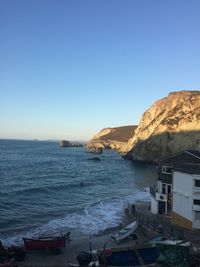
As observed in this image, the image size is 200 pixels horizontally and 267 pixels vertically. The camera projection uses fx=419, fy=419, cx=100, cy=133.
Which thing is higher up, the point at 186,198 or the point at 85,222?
the point at 186,198

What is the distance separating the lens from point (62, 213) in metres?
51.4

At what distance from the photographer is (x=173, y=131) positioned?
12319 cm

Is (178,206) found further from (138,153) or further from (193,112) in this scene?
(138,153)

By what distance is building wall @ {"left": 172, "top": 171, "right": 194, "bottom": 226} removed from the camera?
34469 millimetres

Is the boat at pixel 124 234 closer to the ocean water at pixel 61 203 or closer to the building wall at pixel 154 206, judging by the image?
the building wall at pixel 154 206

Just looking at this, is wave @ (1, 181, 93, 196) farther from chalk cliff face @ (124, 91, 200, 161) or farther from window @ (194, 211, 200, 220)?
chalk cliff face @ (124, 91, 200, 161)

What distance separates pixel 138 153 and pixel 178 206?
347ft

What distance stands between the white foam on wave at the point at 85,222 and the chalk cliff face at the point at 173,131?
60.7 metres

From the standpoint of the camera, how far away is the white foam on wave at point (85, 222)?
133 ft

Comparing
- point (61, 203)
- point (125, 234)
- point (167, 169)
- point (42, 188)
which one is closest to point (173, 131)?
point (42, 188)

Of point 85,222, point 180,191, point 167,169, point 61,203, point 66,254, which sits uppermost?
point 167,169

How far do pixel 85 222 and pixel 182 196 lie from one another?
554 inches

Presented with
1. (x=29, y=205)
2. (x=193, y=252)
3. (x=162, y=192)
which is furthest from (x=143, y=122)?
(x=193, y=252)

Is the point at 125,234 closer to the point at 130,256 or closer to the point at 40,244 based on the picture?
the point at 130,256
